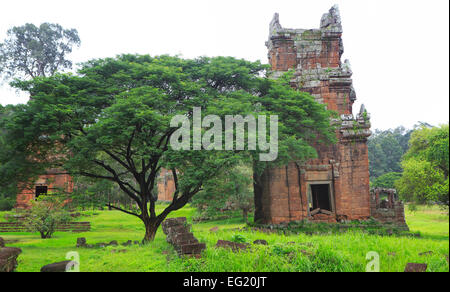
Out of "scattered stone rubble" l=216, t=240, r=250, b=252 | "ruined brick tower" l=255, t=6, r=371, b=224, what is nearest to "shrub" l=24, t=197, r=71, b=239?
"ruined brick tower" l=255, t=6, r=371, b=224

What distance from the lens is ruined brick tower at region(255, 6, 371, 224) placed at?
54.0 feet

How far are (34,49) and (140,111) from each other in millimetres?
25859

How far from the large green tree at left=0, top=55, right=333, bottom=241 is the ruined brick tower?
276 cm

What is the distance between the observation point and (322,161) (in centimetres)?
1694

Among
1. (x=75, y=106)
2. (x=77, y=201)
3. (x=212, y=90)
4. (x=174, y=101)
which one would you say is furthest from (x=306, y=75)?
(x=77, y=201)

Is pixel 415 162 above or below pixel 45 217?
above

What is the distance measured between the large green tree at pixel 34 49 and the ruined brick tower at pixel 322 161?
23224 millimetres

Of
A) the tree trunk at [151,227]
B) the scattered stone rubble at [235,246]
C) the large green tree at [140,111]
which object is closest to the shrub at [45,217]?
the large green tree at [140,111]

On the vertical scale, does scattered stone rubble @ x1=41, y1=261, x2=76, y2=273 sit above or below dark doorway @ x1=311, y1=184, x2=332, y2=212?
below

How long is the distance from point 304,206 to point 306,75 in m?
6.84

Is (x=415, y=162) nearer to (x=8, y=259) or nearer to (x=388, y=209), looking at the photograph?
(x=388, y=209)

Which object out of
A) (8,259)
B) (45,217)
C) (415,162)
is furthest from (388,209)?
(45,217)

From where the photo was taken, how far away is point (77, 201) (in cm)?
1269

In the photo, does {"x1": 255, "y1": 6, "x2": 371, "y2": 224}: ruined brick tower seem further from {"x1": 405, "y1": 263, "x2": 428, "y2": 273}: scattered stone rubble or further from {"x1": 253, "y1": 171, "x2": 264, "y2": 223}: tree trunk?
{"x1": 405, "y1": 263, "x2": 428, "y2": 273}: scattered stone rubble
